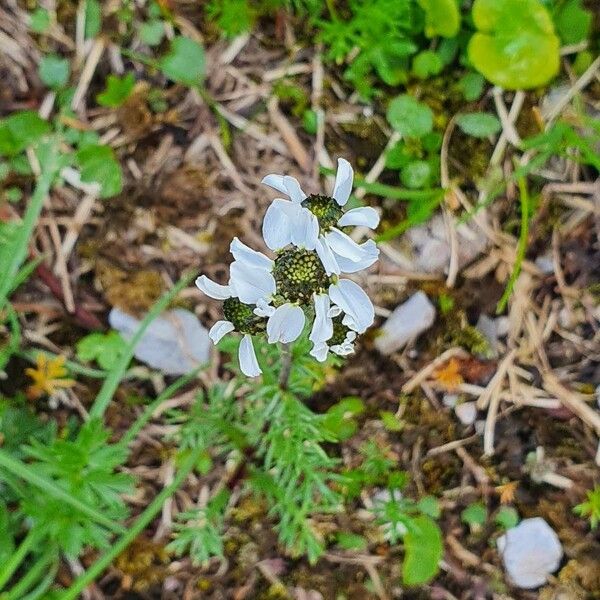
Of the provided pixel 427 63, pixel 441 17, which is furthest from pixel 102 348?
pixel 441 17

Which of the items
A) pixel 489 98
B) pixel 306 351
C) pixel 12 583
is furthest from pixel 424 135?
pixel 12 583

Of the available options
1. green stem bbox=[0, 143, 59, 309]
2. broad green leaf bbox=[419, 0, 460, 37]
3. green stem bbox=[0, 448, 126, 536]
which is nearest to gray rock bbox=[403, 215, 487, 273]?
broad green leaf bbox=[419, 0, 460, 37]

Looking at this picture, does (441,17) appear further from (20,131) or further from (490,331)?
(20,131)

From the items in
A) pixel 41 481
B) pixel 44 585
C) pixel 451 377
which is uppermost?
pixel 41 481

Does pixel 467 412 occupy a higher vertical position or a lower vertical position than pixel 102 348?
lower

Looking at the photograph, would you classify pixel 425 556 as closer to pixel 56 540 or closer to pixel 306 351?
pixel 306 351

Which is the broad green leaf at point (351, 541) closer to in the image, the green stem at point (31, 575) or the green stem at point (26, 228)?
the green stem at point (31, 575)

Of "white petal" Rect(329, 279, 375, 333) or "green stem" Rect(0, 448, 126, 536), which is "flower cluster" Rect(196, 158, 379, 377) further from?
"green stem" Rect(0, 448, 126, 536)
